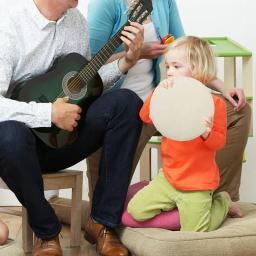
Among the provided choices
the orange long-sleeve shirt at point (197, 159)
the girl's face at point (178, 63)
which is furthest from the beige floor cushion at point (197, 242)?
the girl's face at point (178, 63)

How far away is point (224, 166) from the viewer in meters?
2.31

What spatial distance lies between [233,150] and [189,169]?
49cm

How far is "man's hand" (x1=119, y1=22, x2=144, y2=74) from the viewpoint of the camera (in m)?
1.97

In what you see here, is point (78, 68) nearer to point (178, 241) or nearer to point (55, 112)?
point (55, 112)

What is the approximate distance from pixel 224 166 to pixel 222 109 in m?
0.51

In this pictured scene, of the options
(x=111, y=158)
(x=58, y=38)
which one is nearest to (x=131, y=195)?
(x=111, y=158)

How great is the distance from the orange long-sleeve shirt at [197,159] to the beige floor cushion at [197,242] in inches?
5.6

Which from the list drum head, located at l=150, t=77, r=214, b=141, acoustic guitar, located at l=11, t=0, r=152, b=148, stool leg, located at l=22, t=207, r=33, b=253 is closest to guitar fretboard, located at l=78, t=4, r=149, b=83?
acoustic guitar, located at l=11, t=0, r=152, b=148

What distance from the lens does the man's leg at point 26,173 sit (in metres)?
1.77

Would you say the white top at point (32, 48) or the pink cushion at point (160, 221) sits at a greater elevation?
the white top at point (32, 48)

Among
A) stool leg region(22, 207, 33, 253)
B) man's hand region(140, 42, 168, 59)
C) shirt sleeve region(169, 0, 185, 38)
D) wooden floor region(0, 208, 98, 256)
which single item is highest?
shirt sleeve region(169, 0, 185, 38)

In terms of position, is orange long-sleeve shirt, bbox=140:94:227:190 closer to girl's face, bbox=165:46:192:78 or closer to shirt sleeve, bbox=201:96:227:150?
shirt sleeve, bbox=201:96:227:150

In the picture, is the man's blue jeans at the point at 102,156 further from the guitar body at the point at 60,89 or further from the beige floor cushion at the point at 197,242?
the beige floor cushion at the point at 197,242

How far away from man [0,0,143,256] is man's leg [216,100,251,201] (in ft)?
1.47
